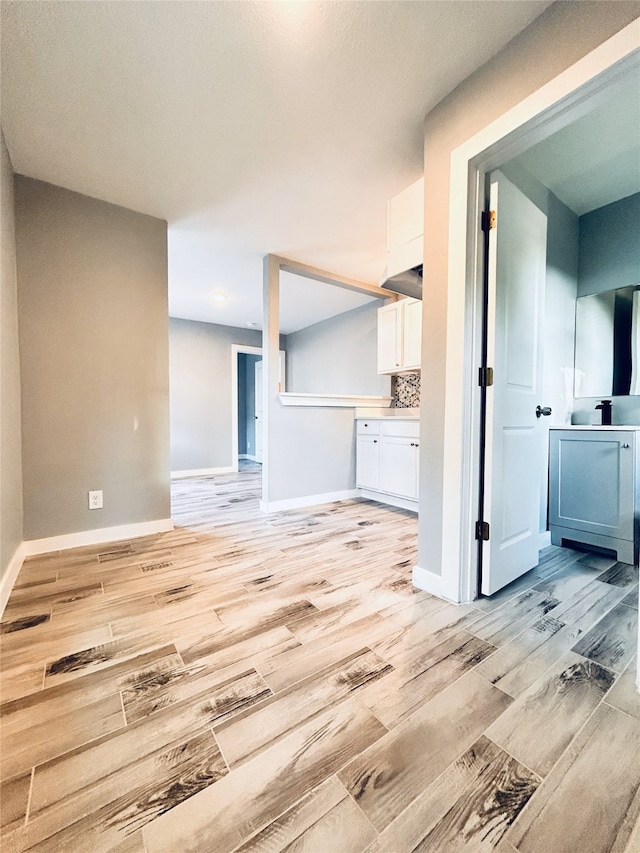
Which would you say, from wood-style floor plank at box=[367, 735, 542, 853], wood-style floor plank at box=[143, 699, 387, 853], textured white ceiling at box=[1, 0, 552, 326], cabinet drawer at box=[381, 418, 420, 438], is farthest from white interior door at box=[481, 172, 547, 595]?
cabinet drawer at box=[381, 418, 420, 438]

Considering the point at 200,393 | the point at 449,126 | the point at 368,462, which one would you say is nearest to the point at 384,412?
the point at 368,462

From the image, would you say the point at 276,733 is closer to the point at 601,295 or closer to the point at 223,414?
the point at 601,295

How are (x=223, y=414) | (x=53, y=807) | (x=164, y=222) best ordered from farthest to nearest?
(x=223, y=414) < (x=164, y=222) < (x=53, y=807)

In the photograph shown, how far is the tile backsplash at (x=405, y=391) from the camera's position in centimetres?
381

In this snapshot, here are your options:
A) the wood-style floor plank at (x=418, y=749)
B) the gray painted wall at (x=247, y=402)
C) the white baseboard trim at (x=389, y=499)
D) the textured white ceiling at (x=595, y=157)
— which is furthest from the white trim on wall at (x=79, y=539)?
the gray painted wall at (x=247, y=402)

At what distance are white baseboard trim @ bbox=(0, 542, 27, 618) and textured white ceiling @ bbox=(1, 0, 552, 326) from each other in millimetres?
2239

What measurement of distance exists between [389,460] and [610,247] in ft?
7.40

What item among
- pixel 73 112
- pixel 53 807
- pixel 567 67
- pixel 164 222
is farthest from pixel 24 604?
pixel 567 67

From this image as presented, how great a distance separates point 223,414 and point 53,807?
16.0ft

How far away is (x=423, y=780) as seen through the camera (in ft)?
2.56

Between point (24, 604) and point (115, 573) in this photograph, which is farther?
point (115, 573)

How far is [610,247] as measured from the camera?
2.32m

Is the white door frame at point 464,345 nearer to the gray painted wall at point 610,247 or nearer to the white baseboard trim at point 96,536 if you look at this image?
the gray painted wall at point 610,247

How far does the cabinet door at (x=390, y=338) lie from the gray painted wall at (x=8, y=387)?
3.06 m
